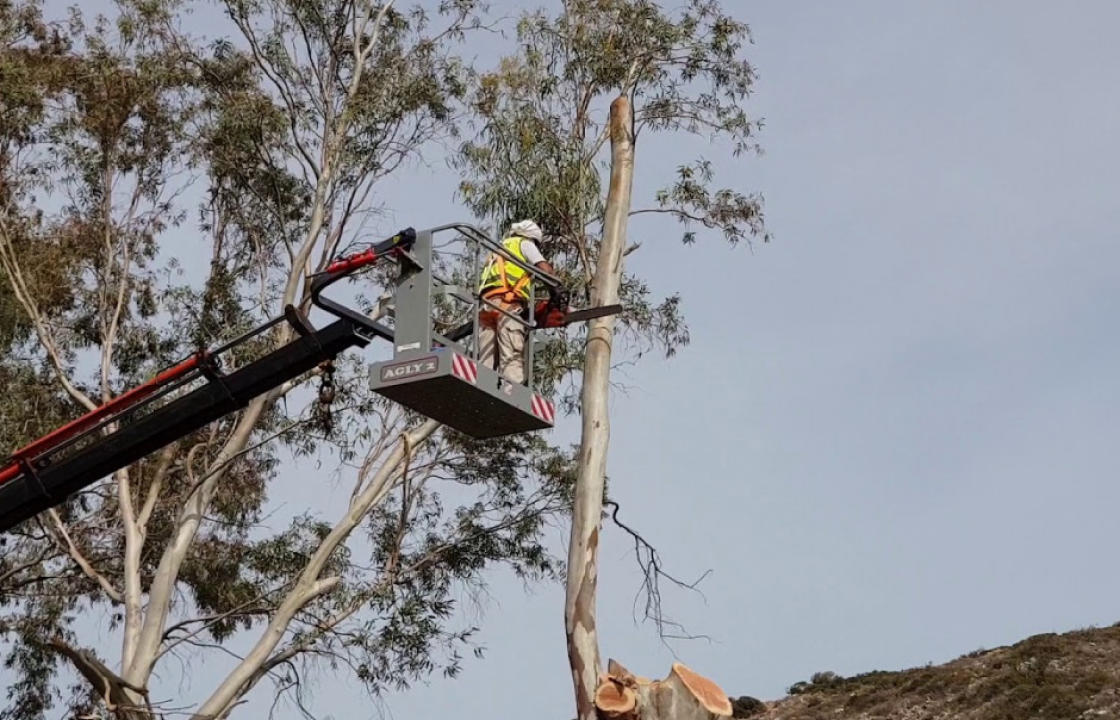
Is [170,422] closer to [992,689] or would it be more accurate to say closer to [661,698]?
[661,698]

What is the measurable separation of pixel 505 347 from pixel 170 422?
222 cm

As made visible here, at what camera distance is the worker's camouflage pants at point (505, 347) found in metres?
9.12

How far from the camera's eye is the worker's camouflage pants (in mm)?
9125

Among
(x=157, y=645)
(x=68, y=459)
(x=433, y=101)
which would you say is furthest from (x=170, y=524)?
(x=68, y=459)

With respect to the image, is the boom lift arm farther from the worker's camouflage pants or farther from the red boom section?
the worker's camouflage pants

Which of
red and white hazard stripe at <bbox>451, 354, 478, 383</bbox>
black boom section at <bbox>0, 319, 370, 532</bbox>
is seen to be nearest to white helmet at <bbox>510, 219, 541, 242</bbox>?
black boom section at <bbox>0, 319, 370, 532</bbox>

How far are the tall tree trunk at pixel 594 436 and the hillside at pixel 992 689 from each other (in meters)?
7.65

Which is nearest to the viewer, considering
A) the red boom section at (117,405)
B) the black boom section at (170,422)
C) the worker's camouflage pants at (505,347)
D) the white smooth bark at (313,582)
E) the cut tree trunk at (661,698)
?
the cut tree trunk at (661,698)

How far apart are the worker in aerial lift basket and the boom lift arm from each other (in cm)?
58

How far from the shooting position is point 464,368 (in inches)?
331

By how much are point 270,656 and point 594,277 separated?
21.3 feet

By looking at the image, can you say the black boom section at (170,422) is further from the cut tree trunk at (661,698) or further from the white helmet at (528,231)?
the cut tree trunk at (661,698)

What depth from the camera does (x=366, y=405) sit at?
1736cm

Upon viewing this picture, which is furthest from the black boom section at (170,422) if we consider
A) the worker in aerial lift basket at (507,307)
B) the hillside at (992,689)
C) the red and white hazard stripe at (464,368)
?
the hillside at (992,689)
